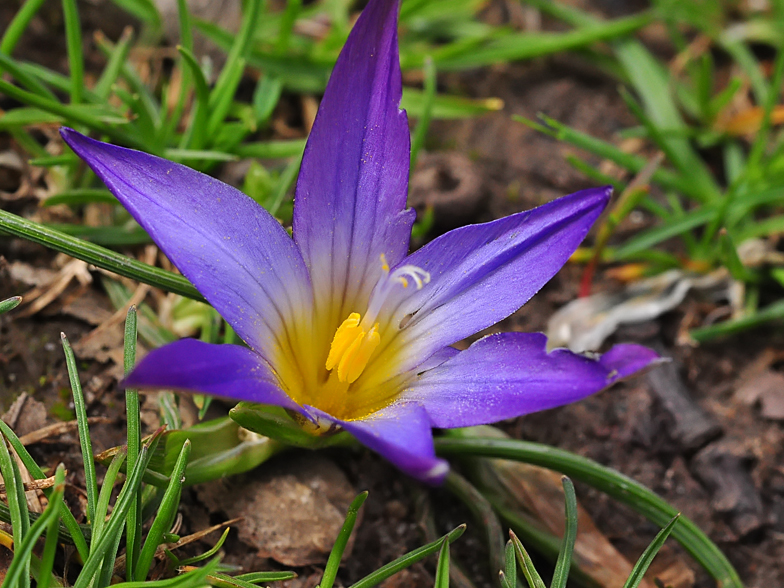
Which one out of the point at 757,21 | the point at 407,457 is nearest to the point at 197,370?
the point at 407,457

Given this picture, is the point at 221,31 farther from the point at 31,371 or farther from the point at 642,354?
the point at 642,354

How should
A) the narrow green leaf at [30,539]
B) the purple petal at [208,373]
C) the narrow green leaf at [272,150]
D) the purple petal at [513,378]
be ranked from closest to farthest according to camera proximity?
the purple petal at [208,373] < the narrow green leaf at [30,539] < the purple petal at [513,378] < the narrow green leaf at [272,150]

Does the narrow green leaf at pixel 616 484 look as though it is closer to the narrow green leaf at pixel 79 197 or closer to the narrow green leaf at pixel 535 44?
the narrow green leaf at pixel 79 197

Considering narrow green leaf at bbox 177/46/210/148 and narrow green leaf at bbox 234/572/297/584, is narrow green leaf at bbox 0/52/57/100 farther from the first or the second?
narrow green leaf at bbox 234/572/297/584

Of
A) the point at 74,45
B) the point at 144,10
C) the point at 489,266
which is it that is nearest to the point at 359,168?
the point at 489,266

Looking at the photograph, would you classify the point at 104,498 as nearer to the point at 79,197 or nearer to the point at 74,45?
the point at 79,197

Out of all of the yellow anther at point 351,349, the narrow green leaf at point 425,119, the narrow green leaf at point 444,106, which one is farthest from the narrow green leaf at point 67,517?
the narrow green leaf at point 444,106
